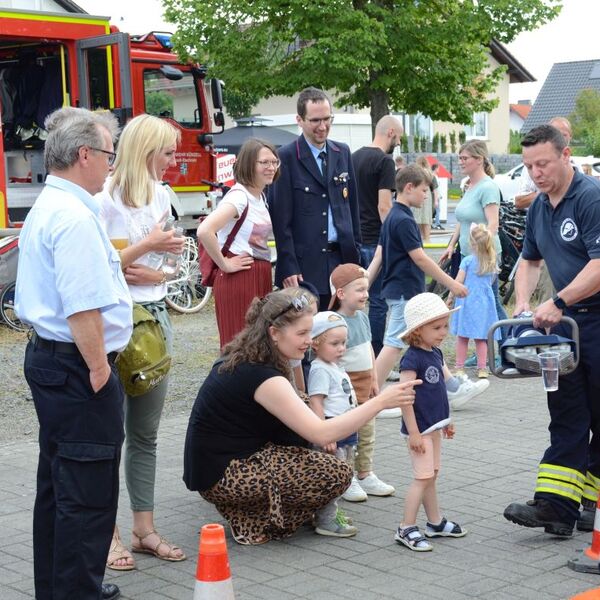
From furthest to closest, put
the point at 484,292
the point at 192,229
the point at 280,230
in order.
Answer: the point at 192,229, the point at 484,292, the point at 280,230

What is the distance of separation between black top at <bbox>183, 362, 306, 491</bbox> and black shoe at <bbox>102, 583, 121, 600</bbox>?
30.4 inches

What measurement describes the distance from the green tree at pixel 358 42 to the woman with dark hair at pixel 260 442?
16182mm

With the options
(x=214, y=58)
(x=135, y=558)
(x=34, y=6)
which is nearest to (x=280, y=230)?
(x=135, y=558)

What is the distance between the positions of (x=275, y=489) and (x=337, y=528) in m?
0.45

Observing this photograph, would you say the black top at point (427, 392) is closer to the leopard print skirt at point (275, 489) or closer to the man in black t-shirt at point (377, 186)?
the leopard print skirt at point (275, 489)

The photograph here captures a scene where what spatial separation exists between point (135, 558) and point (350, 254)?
243 cm

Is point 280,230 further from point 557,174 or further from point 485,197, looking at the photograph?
point 485,197

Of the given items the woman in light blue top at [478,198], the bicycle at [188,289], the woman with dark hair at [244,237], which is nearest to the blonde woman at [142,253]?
the woman with dark hair at [244,237]

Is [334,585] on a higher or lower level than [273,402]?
lower

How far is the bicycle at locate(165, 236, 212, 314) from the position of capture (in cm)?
1423

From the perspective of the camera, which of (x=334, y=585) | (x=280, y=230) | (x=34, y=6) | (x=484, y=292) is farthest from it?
(x=34, y=6)

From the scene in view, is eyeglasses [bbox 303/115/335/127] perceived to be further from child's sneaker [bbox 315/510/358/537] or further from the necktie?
child's sneaker [bbox 315/510/358/537]

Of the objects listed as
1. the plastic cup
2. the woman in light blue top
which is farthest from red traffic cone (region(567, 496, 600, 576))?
the woman in light blue top

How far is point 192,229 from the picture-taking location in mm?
15641
